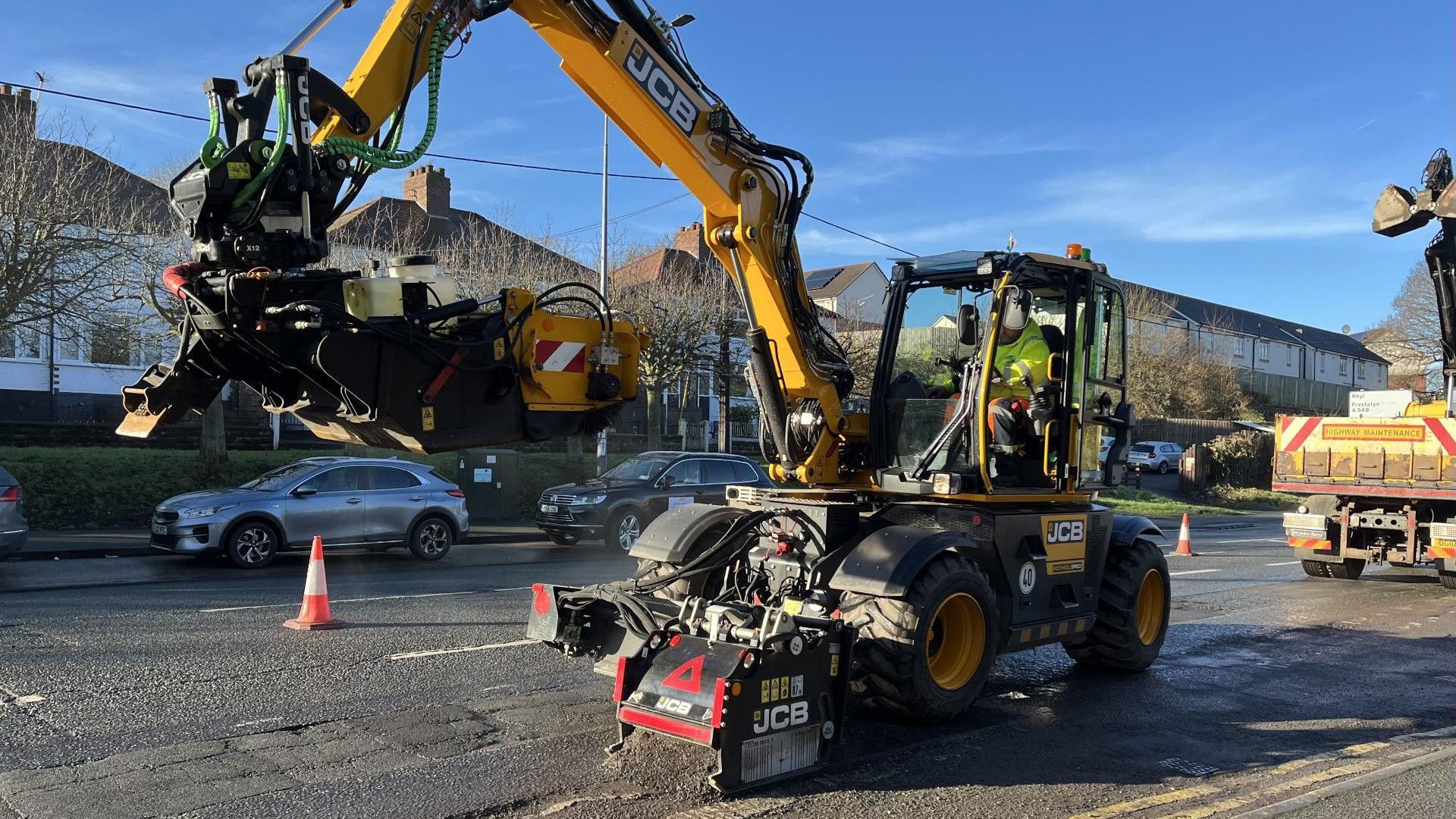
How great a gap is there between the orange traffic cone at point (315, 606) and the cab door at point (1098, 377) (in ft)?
20.8

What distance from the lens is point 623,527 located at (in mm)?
16750

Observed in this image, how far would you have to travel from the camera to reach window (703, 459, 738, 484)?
17.5 meters

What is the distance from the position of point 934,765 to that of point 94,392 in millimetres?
34951

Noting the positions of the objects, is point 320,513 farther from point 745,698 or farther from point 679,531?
point 745,698

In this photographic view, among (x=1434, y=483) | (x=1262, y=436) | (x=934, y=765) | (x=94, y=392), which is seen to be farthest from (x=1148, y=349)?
(x=934, y=765)

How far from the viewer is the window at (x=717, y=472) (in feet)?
57.5

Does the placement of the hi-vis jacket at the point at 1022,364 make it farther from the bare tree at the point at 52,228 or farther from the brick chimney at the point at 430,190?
the brick chimney at the point at 430,190

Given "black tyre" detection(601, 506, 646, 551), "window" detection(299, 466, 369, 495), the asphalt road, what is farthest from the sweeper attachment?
"black tyre" detection(601, 506, 646, 551)

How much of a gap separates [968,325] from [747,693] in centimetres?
311

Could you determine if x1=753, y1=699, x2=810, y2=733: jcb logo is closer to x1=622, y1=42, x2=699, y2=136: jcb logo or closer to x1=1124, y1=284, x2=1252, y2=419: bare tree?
x1=622, y1=42, x2=699, y2=136: jcb logo

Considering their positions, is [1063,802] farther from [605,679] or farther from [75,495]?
[75,495]

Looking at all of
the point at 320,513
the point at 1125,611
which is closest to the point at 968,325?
the point at 1125,611

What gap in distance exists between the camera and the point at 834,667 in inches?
219

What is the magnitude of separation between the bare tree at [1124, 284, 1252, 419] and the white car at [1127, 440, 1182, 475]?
4.94 ft
